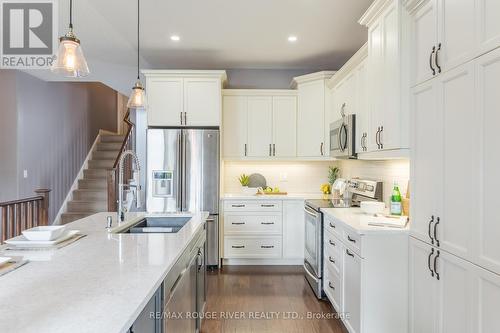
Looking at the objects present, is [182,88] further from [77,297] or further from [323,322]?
[77,297]

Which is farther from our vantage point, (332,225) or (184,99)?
(184,99)

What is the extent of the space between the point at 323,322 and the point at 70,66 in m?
2.78

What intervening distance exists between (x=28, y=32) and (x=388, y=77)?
3759 mm

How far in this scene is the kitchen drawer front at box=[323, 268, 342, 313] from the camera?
2.64 meters

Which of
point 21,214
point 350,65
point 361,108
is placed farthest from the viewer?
point 21,214

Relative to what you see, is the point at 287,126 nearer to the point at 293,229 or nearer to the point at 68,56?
the point at 293,229

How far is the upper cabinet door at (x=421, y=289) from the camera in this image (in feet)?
5.94

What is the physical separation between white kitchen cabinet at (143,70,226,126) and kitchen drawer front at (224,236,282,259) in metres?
1.63

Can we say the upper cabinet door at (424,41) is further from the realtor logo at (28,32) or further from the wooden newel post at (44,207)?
the wooden newel post at (44,207)

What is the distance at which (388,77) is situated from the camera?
7.72 feet

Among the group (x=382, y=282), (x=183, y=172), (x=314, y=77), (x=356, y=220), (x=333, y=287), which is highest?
(x=314, y=77)

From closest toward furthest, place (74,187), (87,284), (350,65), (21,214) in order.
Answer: (87,284) → (350,65) → (21,214) → (74,187)

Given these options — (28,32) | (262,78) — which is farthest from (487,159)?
(28,32)

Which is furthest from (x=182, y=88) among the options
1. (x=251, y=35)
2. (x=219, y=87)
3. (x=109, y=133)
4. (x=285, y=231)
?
(x=109, y=133)
